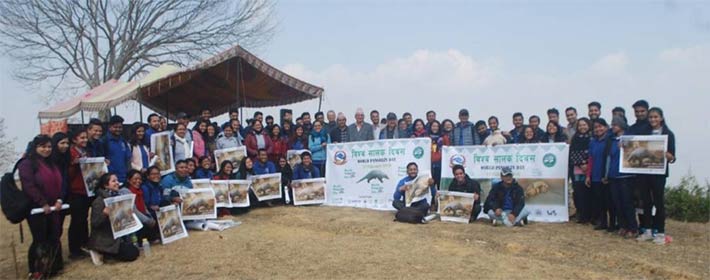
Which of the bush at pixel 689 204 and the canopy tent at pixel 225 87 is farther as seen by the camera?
the canopy tent at pixel 225 87

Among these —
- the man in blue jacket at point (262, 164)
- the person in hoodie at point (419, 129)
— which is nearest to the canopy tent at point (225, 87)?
the man in blue jacket at point (262, 164)

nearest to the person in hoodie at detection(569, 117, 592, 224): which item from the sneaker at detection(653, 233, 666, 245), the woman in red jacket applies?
the sneaker at detection(653, 233, 666, 245)

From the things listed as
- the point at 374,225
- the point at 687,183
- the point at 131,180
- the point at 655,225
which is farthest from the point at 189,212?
the point at 687,183

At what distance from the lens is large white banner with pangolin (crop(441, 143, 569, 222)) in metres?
8.08

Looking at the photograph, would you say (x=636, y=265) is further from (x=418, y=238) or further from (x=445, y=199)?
(x=445, y=199)

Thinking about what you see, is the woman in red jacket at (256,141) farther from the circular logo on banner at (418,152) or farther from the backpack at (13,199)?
the backpack at (13,199)

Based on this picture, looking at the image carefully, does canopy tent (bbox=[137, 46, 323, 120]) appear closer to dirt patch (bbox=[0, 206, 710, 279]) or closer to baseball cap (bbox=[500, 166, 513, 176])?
dirt patch (bbox=[0, 206, 710, 279])

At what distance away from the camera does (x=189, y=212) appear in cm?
752

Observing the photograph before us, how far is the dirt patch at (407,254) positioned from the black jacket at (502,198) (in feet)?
1.08

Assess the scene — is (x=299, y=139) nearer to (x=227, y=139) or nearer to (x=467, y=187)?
(x=227, y=139)

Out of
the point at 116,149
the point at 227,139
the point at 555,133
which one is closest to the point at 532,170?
the point at 555,133

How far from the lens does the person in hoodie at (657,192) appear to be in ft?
21.0

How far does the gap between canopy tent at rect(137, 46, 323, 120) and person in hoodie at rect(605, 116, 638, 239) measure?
7.00m

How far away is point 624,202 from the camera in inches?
266
